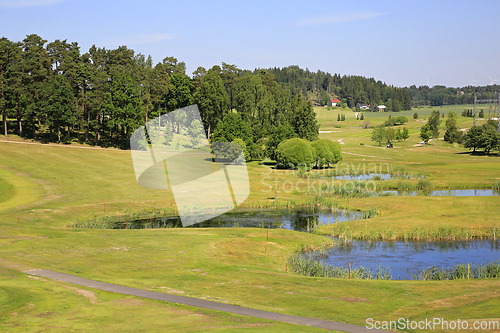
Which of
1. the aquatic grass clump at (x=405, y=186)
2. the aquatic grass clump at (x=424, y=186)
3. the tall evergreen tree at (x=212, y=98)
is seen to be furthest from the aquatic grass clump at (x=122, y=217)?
the tall evergreen tree at (x=212, y=98)

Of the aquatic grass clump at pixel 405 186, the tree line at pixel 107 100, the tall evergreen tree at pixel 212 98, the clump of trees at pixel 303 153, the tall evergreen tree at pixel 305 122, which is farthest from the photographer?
the tall evergreen tree at pixel 212 98

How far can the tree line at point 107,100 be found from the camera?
11338 cm

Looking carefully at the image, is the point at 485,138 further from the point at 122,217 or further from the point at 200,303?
the point at 200,303

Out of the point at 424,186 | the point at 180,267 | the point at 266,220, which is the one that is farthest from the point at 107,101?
the point at 180,267

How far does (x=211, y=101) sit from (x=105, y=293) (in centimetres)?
10962

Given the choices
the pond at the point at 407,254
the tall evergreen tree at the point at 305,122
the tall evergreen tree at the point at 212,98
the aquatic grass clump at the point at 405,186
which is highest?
the tall evergreen tree at the point at 212,98

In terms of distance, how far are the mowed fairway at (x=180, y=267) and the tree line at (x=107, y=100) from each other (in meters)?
40.9

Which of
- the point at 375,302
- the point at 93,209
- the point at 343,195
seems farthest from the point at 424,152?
the point at 375,302

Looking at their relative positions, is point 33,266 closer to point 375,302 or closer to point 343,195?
point 375,302
